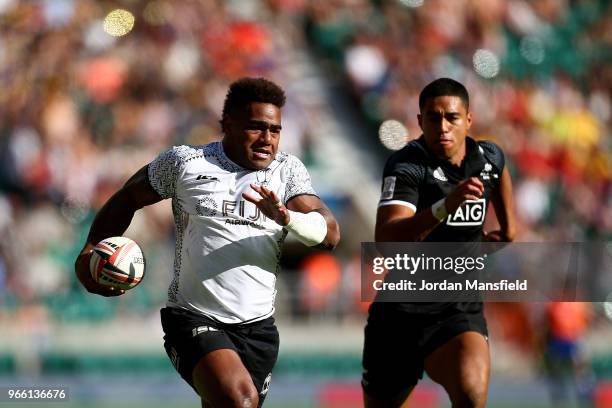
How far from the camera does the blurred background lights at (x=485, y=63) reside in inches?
699

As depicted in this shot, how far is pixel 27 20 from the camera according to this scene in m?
14.6

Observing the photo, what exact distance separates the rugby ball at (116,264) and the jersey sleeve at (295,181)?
0.90m

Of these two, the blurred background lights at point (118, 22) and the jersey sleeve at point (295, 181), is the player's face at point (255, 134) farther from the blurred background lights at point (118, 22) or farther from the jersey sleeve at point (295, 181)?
the blurred background lights at point (118, 22)

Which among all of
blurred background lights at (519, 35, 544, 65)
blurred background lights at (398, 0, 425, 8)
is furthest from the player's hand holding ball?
blurred background lights at (519, 35, 544, 65)

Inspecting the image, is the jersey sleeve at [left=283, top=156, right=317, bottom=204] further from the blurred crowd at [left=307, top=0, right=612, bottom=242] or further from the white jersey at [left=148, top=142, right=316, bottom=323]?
the blurred crowd at [left=307, top=0, right=612, bottom=242]

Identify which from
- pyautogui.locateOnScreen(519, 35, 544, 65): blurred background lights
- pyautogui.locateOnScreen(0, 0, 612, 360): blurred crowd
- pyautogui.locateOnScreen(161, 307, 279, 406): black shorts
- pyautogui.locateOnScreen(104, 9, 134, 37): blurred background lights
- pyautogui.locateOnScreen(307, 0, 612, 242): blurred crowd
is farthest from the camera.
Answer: pyautogui.locateOnScreen(519, 35, 544, 65): blurred background lights

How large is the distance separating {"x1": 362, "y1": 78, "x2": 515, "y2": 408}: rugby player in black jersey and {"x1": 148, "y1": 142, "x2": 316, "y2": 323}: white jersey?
0.63 meters

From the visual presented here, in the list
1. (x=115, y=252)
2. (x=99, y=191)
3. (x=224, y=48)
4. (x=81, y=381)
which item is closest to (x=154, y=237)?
(x=99, y=191)

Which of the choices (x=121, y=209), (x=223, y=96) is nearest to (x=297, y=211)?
(x=121, y=209)

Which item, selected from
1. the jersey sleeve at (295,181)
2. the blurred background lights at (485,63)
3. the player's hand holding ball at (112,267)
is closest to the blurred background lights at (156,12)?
the blurred background lights at (485,63)

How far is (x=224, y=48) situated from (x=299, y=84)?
4.94 feet

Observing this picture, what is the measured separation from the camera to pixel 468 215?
6.39m

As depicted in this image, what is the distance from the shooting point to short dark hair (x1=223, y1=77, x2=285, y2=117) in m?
5.97

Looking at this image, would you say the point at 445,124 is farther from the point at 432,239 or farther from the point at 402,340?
the point at 402,340
